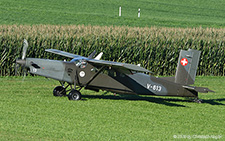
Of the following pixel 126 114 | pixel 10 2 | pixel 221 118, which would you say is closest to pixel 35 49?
pixel 126 114

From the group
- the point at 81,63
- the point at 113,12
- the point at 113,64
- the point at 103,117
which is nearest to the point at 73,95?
the point at 81,63

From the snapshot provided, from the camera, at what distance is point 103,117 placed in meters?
16.0

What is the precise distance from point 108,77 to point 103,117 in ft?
11.5

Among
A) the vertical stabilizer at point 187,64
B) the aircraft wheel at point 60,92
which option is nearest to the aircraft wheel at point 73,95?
the aircraft wheel at point 60,92

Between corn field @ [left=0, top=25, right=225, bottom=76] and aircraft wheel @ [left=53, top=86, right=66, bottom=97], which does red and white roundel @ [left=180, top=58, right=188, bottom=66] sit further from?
corn field @ [left=0, top=25, right=225, bottom=76]

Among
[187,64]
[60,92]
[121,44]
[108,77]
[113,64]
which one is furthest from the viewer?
[121,44]

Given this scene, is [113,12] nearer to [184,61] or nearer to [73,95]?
[184,61]

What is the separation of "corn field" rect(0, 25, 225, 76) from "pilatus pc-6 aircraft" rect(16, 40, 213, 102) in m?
7.70

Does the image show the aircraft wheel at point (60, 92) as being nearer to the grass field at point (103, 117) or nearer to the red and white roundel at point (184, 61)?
the grass field at point (103, 117)

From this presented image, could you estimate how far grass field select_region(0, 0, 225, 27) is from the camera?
4598 cm

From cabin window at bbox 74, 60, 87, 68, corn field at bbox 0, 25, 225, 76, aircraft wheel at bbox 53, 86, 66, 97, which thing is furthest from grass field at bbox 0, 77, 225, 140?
corn field at bbox 0, 25, 225, 76

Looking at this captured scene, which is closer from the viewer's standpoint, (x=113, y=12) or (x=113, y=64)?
(x=113, y=64)

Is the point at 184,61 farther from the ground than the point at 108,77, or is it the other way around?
the point at 184,61

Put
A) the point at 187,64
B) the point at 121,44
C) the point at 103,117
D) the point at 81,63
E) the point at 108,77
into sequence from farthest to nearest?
the point at 121,44, the point at 187,64, the point at 108,77, the point at 81,63, the point at 103,117
